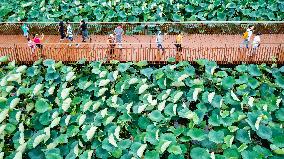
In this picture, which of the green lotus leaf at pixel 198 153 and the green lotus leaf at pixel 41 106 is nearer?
the green lotus leaf at pixel 198 153

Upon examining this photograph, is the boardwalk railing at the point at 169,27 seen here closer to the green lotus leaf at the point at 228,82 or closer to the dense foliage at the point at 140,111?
the dense foliage at the point at 140,111

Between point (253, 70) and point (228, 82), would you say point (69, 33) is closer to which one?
point (228, 82)

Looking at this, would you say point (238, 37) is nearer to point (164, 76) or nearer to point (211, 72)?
point (211, 72)

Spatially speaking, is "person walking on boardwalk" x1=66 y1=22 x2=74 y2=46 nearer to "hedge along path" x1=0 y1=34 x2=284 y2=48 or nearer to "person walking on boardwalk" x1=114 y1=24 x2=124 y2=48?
"hedge along path" x1=0 y1=34 x2=284 y2=48

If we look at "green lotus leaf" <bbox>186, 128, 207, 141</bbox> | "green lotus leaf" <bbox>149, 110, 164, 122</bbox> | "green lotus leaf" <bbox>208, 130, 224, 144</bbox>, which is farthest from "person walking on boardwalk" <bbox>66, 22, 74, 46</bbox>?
"green lotus leaf" <bbox>208, 130, 224, 144</bbox>

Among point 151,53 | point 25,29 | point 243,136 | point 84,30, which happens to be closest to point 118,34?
point 151,53

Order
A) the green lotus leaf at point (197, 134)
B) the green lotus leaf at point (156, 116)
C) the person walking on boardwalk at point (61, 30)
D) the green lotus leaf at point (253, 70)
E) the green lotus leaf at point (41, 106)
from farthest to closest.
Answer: the person walking on boardwalk at point (61, 30) < the green lotus leaf at point (253, 70) < the green lotus leaf at point (41, 106) < the green lotus leaf at point (156, 116) < the green lotus leaf at point (197, 134)

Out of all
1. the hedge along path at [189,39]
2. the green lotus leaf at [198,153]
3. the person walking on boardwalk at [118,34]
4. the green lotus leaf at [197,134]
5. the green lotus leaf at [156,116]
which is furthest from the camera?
the hedge along path at [189,39]

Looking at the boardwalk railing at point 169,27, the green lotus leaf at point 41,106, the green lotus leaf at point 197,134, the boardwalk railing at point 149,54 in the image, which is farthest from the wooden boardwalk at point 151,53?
the green lotus leaf at point 197,134
